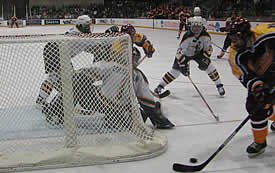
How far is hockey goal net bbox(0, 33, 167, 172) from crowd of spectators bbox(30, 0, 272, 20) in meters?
5.87

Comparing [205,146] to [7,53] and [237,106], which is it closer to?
[237,106]

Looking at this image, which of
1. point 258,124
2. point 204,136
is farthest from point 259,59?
point 204,136

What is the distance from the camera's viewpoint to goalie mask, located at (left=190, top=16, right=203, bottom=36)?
3.33 metres

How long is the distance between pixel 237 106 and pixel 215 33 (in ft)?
24.9

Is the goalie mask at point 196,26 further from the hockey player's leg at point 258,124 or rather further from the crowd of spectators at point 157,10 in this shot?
the crowd of spectators at point 157,10

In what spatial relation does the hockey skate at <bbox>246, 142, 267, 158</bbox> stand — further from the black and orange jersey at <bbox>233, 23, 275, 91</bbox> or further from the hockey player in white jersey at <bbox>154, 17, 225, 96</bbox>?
the hockey player in white jersey at <bbox>154, 17, 225, 96</bbox>

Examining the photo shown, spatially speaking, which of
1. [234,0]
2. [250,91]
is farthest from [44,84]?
[234,0]

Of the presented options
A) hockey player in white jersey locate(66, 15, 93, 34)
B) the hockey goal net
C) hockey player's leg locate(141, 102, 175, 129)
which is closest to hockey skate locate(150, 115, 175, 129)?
hockey player's leg locate(141, 102, 175, 129)

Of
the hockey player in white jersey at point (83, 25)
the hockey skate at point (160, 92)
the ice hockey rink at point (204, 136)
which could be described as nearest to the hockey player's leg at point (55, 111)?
the ice hockey rink at point (204, 136)

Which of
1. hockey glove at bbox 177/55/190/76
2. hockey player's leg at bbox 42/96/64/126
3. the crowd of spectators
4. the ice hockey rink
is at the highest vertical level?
the crowd of spectators

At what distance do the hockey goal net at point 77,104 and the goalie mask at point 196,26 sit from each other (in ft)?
4.60

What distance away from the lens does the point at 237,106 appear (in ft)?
10.7

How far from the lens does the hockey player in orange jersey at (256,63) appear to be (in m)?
1.86

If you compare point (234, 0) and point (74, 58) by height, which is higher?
point (234, 0)
